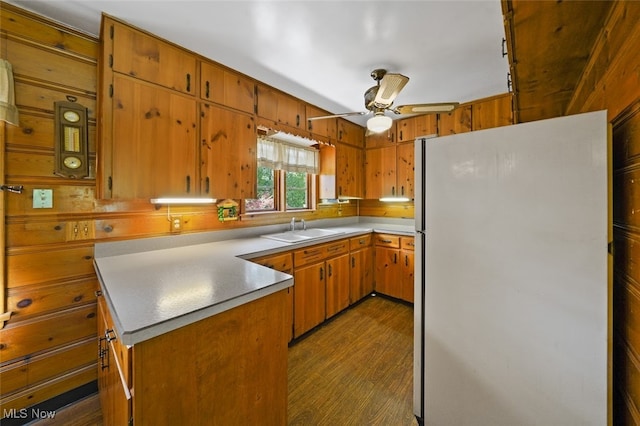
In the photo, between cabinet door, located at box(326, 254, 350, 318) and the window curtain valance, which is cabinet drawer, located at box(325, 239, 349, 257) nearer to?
cabinet door, located at box(326, 254, 350, 318)

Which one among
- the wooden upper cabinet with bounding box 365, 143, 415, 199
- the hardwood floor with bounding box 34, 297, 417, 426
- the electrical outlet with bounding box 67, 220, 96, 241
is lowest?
the hardwood floor with bounding box 34, 297, 417, 426

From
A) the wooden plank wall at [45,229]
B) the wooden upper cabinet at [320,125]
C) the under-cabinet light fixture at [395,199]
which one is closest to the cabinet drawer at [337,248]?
the under-cabinet light fixture at [395,199]

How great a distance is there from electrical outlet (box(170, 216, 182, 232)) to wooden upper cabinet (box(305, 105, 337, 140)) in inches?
68.4

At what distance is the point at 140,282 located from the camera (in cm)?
128

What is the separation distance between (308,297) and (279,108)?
197 centimetres

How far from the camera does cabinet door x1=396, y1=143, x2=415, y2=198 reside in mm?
3504

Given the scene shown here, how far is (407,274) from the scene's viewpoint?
314cm

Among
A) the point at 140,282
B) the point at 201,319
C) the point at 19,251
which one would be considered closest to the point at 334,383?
the point at 201,319

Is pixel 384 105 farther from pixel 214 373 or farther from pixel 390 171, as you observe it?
pixel 214 373

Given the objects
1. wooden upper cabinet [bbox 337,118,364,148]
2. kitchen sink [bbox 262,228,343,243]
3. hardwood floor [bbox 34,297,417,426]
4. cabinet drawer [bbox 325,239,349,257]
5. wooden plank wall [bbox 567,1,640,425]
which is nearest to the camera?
wooden plank wall [bbox 567,1,640,425]

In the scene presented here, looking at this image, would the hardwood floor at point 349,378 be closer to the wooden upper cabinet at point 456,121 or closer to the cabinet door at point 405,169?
the cabinet door at point 405,169

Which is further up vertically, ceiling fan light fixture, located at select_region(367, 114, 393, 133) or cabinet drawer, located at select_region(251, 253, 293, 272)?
ceiling fan light fixture, located at select_region(367, 114, 393, 133)

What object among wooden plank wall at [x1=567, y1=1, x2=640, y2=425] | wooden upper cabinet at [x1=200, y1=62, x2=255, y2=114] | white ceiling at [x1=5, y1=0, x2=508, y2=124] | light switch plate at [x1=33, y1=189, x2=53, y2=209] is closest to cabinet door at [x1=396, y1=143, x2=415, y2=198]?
white ceiling at [x1=5, y1=0, x2=508, y2=124]

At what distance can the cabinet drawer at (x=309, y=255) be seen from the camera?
7.75 feet
